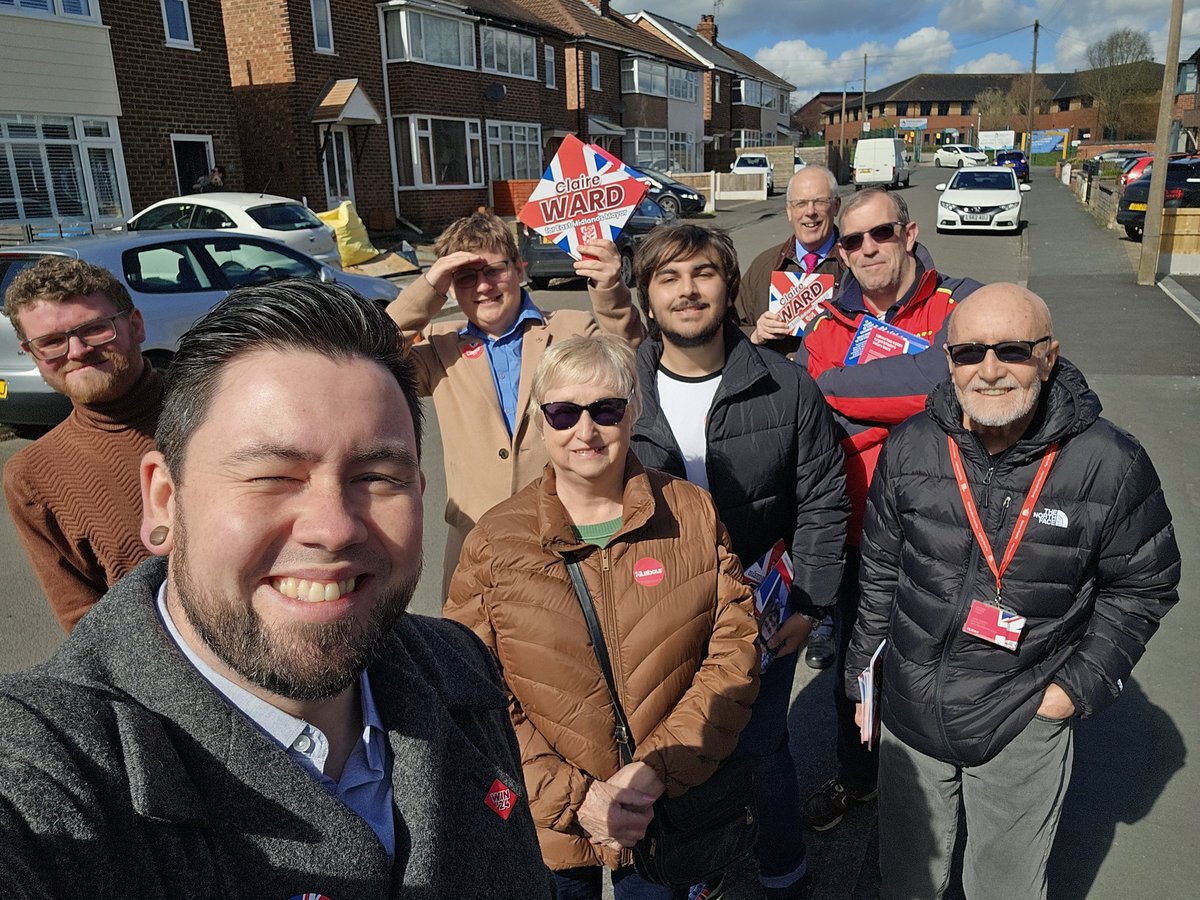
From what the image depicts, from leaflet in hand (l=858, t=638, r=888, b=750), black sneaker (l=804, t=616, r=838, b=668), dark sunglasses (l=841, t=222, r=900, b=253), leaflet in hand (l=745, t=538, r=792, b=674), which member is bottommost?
black sneaker (l=804, t=616, r=838, b=668)

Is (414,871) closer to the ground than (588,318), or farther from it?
closer to the ground

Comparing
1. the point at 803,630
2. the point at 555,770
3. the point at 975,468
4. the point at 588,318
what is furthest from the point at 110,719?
the point at 588,318

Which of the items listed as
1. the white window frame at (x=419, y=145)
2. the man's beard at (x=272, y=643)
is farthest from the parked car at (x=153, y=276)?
the white window frame at (x=419, y=145)

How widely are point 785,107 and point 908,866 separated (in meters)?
73.7

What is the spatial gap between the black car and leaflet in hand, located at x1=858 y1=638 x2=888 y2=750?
19.0 metres

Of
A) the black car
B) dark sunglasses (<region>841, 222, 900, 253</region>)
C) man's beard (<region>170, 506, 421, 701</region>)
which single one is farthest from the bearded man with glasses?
the black car

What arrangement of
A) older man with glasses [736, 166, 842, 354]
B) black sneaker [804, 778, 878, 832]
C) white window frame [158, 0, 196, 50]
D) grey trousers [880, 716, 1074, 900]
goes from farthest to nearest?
white window frame [158, 0, 196, 50]
older man with glasses [736, 166, 842, 354]
black sneaker [804, 778, 878, 832]
grey trousers [880, 716, 1074, 900]

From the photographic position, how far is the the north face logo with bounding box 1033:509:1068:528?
7.01 ft

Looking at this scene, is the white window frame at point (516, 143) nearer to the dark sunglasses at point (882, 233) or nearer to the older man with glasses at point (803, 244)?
the older man with glasses at point (803, 244)

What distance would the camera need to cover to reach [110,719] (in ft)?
3.02

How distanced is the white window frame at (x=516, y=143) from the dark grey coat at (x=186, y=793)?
28708mm

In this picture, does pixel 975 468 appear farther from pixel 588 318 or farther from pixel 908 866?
pixel 588 318

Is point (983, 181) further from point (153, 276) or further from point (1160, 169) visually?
point (153, 276)

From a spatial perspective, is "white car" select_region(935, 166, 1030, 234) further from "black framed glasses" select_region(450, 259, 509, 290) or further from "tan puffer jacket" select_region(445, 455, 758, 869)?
"tan puffer jacket" select_region(445, 455, 758, 869)
